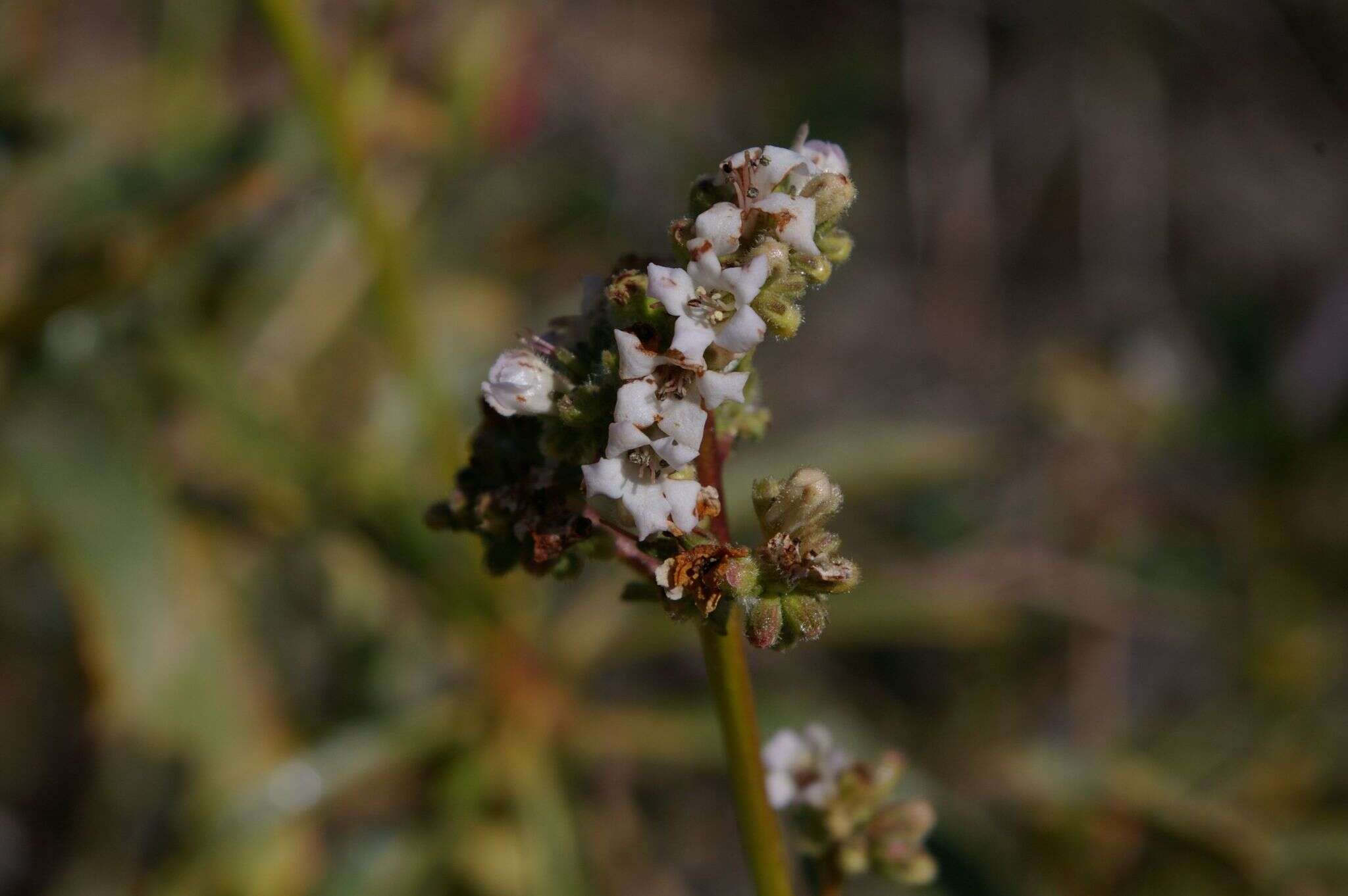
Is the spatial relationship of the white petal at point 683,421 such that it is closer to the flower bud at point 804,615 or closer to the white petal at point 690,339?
the white petal at point 690,339

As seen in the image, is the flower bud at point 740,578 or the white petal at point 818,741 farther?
the white petal at point 818,741

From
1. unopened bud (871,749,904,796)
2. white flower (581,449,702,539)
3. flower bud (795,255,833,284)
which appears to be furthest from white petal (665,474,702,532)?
unopened bud (871,749,904,796)

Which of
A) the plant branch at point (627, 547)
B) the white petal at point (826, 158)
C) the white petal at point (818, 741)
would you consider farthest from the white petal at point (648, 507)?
the white petal at point (818, 741)

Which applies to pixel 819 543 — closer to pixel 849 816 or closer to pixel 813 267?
pixel 813 267

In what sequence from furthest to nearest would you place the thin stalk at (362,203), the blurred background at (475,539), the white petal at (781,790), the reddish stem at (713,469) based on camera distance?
the blurred background at (475,539)
the thin stalk at (362,203)
the white petal at (781,790)
the reddish stem at (713,469)

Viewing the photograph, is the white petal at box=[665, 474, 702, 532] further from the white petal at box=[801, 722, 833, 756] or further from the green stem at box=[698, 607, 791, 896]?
the white petal at box=[801, 722, 833, 756]

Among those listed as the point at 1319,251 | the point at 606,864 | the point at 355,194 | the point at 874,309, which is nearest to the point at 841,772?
the point at 355,194

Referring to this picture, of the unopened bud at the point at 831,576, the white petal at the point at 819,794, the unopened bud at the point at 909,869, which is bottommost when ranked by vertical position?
the unopened bud at the point at 909,869
